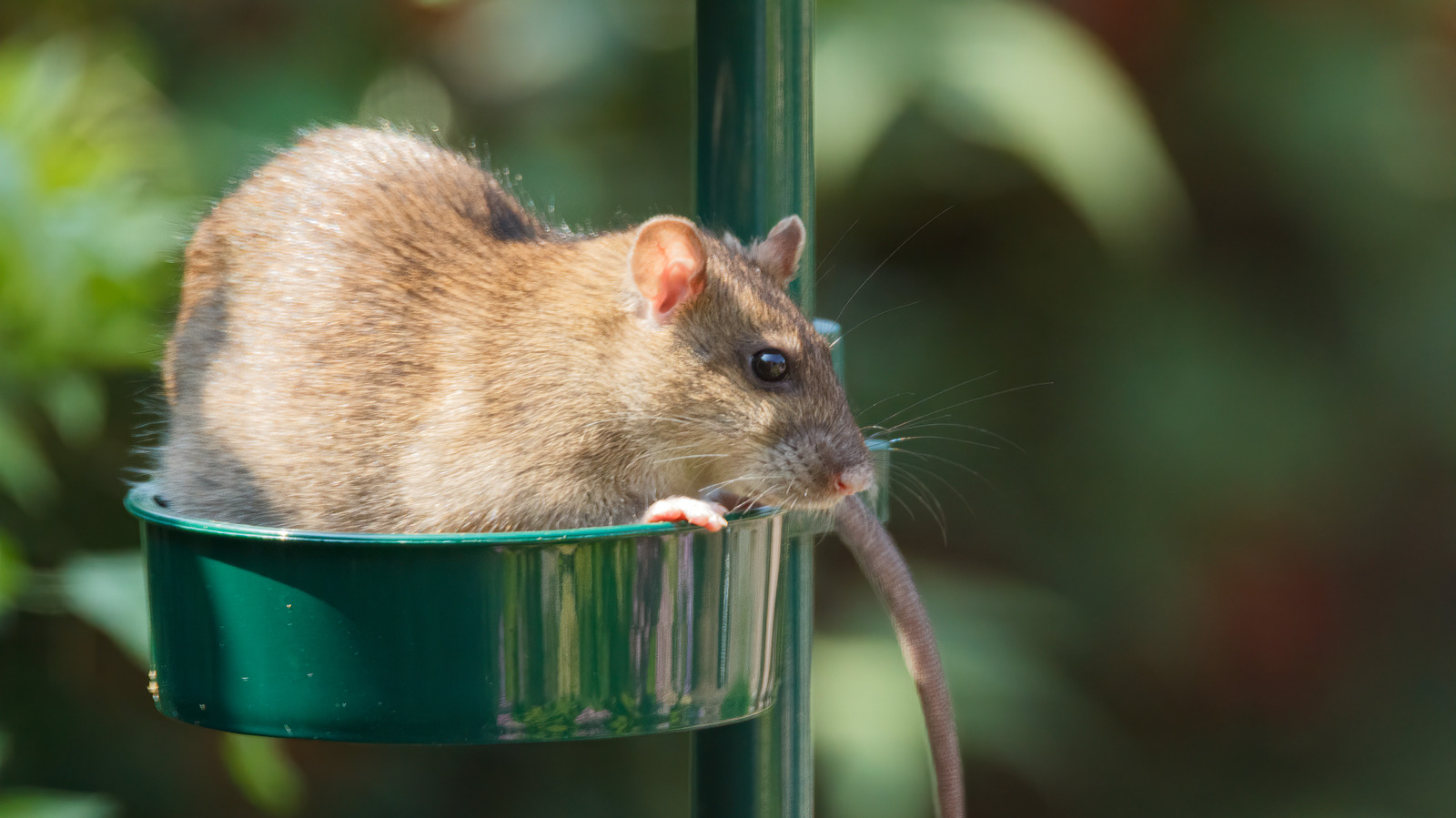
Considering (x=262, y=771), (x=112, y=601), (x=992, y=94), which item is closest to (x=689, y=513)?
(x=112, y=601)

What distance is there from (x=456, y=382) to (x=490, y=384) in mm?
35

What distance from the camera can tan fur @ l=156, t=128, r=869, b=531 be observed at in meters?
1.47

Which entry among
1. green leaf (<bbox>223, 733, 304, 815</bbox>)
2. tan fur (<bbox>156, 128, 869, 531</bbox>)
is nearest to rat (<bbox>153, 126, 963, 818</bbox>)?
tan fur (<bbox>156, 128, 869, 531</bbox>)

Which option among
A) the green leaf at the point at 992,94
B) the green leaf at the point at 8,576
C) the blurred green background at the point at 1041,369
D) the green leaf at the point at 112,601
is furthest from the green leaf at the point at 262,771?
the green leaf at the point at 992,94

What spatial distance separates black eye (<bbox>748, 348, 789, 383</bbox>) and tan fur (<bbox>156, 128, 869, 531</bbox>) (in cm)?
1

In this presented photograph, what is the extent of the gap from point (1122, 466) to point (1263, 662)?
0.71 meters

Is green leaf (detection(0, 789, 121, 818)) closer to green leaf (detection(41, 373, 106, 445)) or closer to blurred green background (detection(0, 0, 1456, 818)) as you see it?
blurred green background (detection(0, 0, 1456, 818))

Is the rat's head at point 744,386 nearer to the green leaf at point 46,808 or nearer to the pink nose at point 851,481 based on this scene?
the pink nose at point 851,481

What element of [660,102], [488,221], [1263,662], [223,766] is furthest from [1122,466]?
[488,221]

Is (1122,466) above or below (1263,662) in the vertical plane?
above

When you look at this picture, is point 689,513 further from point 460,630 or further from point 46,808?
point 46,808

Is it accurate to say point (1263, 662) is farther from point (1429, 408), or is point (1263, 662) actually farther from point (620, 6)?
point (620, 6)

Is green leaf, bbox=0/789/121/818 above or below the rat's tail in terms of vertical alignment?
below

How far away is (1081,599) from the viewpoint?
13.7ft
